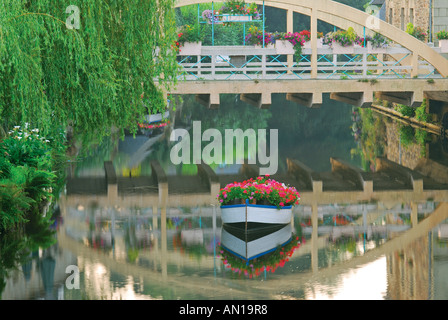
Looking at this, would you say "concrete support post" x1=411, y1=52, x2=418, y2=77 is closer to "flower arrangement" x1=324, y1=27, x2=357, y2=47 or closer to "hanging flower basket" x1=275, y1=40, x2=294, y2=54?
"flower arrangement" x1=324, y1=27, x2=357, y2=47

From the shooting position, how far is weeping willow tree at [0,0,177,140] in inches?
734

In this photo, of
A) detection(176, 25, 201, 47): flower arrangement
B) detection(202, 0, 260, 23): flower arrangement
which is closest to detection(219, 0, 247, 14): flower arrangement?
detection(202, 0, 260, 23): flower arrangement

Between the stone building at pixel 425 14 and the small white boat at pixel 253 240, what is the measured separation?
26.9 metres

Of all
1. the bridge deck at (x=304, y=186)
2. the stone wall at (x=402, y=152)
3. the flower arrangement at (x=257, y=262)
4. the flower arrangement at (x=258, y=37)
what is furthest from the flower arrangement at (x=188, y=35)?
the flower arrangement at (x=257, y=262)

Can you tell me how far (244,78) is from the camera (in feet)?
108

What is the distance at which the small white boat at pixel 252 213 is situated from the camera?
19.1 m

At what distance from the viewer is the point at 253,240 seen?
1861cm

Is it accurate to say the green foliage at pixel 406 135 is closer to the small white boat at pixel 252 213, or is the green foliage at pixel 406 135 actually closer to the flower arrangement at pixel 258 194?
the flower arrangement at pixel 258 194

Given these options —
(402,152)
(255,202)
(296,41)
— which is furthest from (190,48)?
(255,202)

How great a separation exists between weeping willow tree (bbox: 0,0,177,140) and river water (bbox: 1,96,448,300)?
2.69 m

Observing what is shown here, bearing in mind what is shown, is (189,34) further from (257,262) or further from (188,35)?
(257,262)
